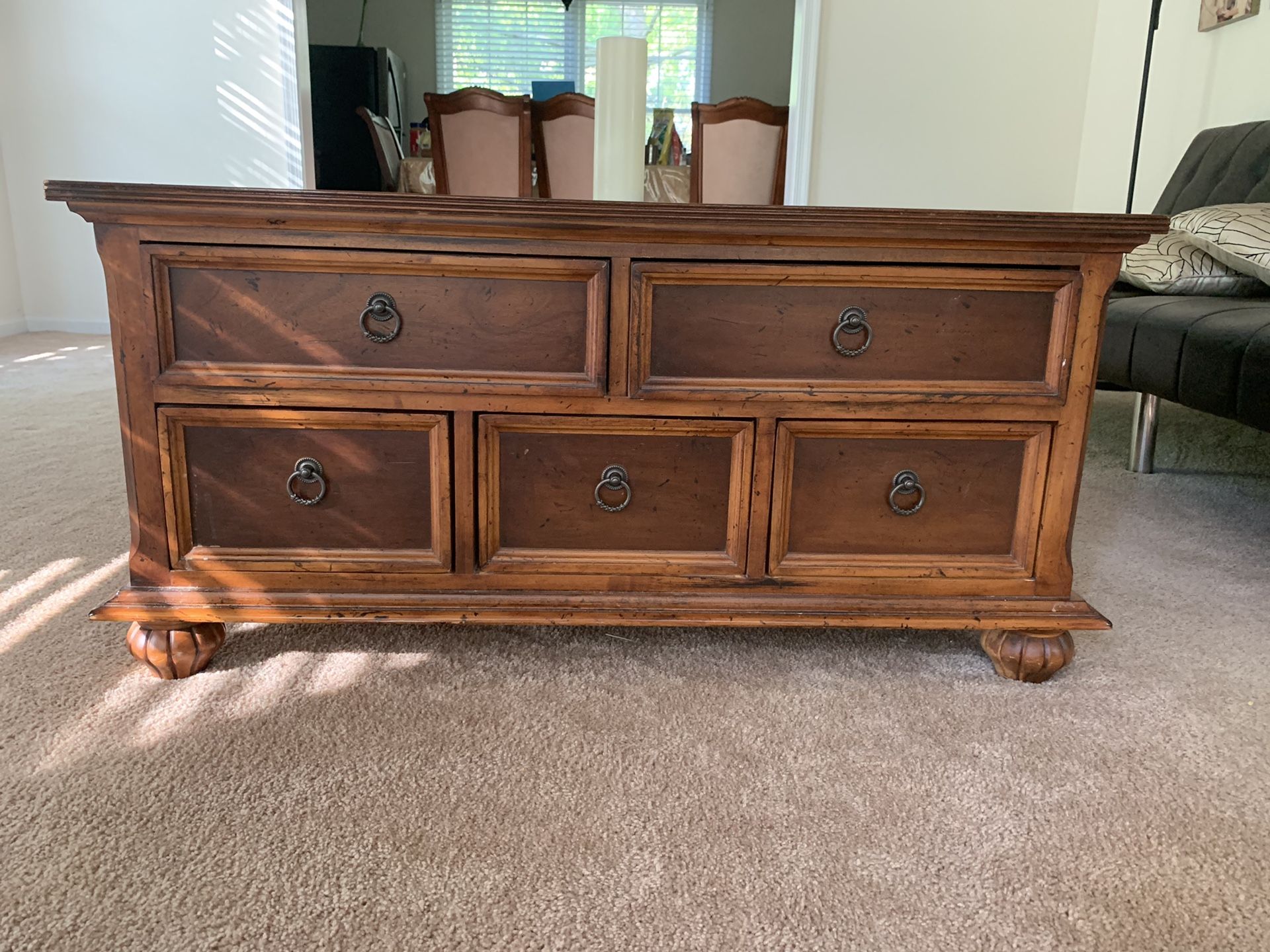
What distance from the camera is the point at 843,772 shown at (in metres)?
0.93

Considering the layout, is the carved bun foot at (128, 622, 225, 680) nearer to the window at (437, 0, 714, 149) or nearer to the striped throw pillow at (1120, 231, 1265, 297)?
the striped throw pillow at (1120, 231, 1265, 297)

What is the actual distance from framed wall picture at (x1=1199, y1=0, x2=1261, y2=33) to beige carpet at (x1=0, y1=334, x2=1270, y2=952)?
2.20m

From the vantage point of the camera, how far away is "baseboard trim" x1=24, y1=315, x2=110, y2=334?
13.6 ft

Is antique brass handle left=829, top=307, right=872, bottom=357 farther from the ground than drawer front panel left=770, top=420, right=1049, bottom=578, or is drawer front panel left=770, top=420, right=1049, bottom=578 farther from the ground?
antique brass handle left=829, top=307, right=872, bottom=357

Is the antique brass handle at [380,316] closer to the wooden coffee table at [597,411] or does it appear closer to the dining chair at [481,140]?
the wooden coffee table at [597,411]

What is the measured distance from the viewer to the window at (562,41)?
693 centimetres

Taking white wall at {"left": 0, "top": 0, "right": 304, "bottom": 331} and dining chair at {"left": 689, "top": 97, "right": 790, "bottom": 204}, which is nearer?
dining chair at {"left": 689, "top": 97, "right": 790, "bottom": 204}

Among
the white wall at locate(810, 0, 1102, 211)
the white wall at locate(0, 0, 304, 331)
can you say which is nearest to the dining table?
the white wall at locate(0, 0, 304, 331)

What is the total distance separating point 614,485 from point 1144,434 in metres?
1.61

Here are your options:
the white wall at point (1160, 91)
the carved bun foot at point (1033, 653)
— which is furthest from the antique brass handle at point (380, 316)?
the white wall at point (1160, 91)

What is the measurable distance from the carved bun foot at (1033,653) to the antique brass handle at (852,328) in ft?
1.34

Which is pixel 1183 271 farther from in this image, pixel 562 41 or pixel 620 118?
pixel 562 41

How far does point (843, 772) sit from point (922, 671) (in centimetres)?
29

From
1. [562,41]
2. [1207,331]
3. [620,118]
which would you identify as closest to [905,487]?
[620,118]
